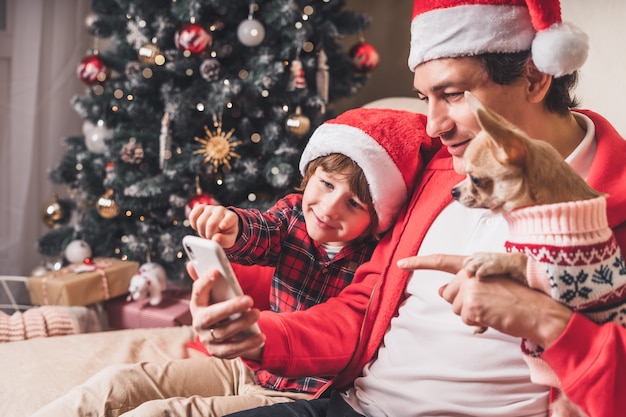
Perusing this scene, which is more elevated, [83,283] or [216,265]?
[216,265]

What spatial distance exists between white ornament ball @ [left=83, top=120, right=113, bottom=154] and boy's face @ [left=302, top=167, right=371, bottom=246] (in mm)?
1492

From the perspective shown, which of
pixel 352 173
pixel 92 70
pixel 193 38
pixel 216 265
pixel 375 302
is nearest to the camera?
pixel 216 265

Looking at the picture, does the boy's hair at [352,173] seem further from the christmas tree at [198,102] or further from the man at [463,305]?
the christmas tree at [198,102]

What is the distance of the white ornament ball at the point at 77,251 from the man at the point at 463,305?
1734 millimetres

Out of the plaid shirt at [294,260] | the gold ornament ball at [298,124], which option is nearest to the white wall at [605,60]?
the plaid shirt at [294,260]

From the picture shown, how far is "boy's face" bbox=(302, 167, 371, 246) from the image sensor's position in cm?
125

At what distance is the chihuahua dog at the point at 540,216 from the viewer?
702mm

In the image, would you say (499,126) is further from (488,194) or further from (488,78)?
(488,78)

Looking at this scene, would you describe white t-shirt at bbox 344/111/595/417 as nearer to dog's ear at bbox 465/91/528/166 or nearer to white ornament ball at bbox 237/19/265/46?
dog's ear at bbox 465/91/528/166

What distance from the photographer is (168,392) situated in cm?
129

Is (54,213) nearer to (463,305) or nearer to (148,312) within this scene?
(148,312)

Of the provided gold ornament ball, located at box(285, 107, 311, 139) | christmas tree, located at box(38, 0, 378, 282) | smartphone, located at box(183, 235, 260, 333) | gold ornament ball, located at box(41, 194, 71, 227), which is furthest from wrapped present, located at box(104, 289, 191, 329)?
smartphone, located at box(183, 235, 260, 333)

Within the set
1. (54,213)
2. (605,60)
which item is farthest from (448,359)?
(54,213)

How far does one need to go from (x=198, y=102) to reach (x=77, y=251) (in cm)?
86
